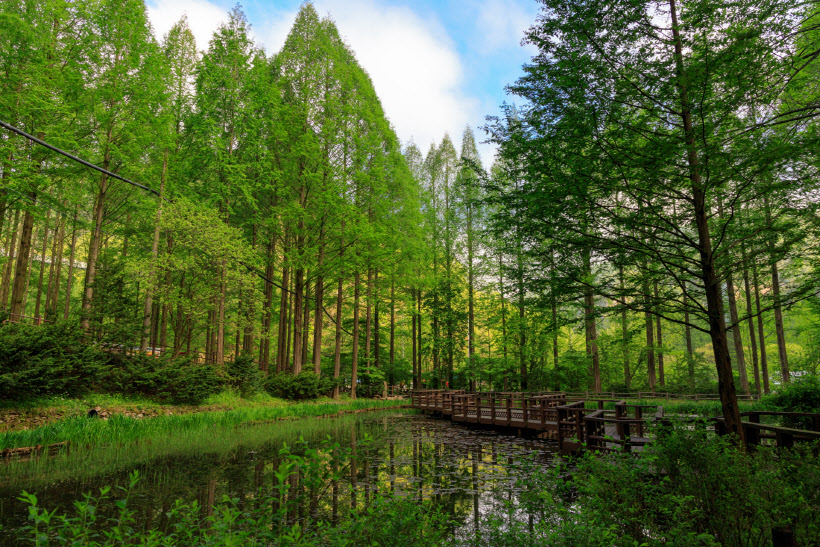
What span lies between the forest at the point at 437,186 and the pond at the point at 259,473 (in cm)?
347

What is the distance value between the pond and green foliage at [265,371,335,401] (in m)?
6.67

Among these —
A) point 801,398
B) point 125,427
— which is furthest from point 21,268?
point 801,398

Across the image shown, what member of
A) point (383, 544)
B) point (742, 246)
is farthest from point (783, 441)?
point (383, 544)

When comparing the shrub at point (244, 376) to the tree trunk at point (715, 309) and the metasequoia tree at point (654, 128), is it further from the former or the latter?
the tree trunk at point (715, 309)

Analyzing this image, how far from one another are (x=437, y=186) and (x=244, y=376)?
21.9 m

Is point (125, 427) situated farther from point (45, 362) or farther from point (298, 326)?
point (298, 326)

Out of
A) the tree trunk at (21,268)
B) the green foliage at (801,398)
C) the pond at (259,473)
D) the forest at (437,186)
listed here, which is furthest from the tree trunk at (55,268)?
the green foliage at (801,398)

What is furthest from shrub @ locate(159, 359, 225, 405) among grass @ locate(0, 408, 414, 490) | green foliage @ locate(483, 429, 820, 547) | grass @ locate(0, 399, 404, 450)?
green foliage @ locate(483, 429, 820, 547)

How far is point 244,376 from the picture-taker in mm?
18344

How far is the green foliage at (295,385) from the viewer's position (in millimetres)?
19812

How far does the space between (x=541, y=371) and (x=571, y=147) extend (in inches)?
968

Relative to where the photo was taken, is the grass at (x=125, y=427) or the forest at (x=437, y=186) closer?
the forest at (x=437, y=186)

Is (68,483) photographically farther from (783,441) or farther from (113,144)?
(113,144)

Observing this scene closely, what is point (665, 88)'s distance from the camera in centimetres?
592
